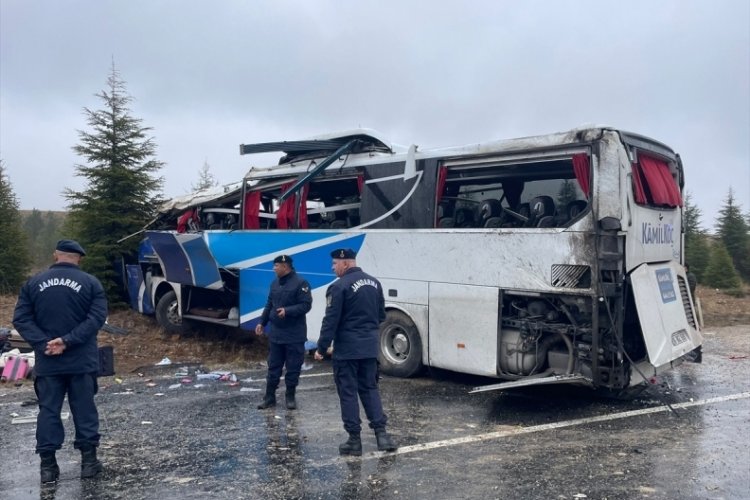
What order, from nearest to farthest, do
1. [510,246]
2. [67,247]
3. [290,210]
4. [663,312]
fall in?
[67,247] < [663,312] < [510,246] < [290,210]

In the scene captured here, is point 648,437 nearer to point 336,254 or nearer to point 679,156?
point 336,254

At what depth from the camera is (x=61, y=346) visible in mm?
4945

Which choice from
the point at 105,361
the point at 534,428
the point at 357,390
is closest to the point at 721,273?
the point at 534,428

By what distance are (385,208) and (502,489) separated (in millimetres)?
4541

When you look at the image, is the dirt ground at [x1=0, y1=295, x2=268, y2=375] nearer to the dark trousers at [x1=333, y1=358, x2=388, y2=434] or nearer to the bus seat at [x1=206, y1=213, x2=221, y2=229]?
the bus seat at [x1=206, y1=213, x2=221, y2=229]

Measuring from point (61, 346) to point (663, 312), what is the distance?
5925mm

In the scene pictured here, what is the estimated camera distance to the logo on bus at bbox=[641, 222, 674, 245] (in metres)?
7.16

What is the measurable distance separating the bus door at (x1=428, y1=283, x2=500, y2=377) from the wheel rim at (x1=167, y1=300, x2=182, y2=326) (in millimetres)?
5955

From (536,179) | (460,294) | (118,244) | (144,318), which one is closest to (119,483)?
(460,294)

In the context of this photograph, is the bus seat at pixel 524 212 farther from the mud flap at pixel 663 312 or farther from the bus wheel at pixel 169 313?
the bus wheel at pixel 169 313

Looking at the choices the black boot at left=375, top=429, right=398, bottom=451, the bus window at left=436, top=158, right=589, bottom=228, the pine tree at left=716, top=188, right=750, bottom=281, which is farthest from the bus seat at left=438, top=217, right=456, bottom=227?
the pine tree at left=716, top=188, right=750, bottom=281

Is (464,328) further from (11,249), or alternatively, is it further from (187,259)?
(11,249)

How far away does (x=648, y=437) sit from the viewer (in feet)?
19.9

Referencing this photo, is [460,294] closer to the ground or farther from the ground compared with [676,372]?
farther from the ground
